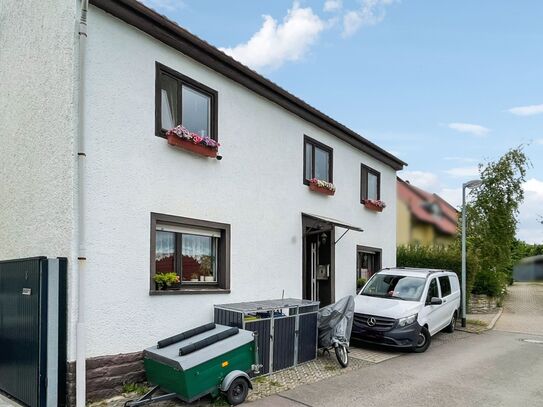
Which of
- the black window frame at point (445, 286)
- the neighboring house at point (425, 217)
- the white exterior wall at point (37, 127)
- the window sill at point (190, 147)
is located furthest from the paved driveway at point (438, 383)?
the window sill at point (190, 147)

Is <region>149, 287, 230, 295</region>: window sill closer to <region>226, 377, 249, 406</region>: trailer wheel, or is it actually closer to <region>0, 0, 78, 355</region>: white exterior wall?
<region>0, 0, 78, 355</region>: white exterior wall

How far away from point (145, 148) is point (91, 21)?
2.05 metres

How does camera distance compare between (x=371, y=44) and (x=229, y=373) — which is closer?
(x=229, y=373)

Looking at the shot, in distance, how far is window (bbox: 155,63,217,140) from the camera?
814 centimetres

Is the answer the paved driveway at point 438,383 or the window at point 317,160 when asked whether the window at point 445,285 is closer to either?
the paved driveway at point 438,383

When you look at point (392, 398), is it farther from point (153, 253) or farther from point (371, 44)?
point (371, 44)

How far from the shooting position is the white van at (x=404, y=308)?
34.2 ft

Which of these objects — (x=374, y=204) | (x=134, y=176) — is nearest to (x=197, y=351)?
(x=134, y=176)

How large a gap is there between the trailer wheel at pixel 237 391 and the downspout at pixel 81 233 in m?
1.99

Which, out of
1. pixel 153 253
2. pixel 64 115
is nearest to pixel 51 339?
pixel 153 253

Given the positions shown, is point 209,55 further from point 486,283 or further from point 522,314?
point 522,314

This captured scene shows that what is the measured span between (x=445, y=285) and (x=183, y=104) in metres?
8.79

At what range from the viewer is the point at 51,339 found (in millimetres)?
6312

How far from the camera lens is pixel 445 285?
13.0 meters
